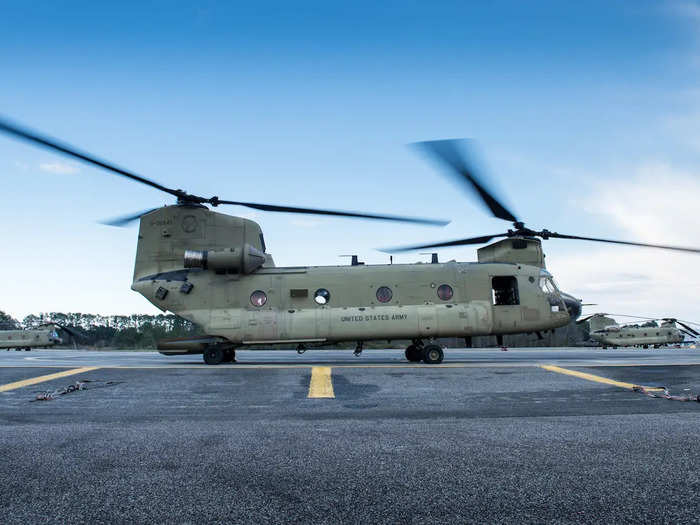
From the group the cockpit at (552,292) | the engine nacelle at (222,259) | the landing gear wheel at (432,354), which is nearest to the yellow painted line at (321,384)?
the landing gear wheel at (432,354)

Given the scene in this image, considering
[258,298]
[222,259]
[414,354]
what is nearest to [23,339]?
[222,259]

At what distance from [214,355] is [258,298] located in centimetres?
223

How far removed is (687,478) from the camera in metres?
2.34

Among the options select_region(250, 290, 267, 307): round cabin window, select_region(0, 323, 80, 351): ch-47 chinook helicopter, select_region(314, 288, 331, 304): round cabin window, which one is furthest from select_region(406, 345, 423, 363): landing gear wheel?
select_region(0, 323, 80, 351): ch-47 chinook helicopter

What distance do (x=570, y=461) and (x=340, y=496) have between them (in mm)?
1491

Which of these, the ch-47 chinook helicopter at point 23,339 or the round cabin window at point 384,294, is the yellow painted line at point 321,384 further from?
the ch-47 chinook helicopter at point 23,339

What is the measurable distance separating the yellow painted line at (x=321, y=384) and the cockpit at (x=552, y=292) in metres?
9.72

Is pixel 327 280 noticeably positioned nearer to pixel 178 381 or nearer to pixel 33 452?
pixel 178 381

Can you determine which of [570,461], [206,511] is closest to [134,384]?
[206,511]

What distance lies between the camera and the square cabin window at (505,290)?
588 inches

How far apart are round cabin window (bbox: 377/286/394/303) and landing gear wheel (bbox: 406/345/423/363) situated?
190cm

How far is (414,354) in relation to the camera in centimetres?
1485

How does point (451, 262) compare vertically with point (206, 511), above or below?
above

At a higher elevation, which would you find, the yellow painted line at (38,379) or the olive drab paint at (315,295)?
the olive drab paint at (315,295)
